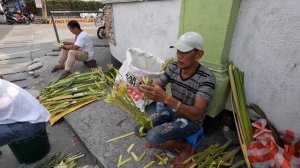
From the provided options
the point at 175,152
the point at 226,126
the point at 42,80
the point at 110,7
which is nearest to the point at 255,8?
the point at 226,126

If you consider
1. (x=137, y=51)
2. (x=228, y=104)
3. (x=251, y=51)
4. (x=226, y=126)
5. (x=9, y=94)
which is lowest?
(x=226, y=126)

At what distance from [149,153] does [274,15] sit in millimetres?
2092

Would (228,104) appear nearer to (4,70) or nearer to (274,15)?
(274,15)

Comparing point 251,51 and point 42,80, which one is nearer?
point 251,51

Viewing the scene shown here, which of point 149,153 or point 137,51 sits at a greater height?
point 137,51

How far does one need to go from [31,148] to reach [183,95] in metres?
2.10

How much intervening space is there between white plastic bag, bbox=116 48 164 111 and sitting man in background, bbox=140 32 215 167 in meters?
0.60

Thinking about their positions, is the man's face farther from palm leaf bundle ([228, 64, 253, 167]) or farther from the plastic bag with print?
the plastic bag with print

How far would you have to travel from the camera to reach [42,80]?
543 cm

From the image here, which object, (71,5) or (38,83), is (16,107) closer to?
(38,83)

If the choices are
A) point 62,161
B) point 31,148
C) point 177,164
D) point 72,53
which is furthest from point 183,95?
point 72,53

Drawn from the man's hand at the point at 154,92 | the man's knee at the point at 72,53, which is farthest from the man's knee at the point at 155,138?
the man's knee at the point at 72,53

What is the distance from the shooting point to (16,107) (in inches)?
99.5

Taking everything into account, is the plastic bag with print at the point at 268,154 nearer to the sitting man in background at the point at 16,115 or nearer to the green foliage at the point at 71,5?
the sitting man in background at the point at 16,115
